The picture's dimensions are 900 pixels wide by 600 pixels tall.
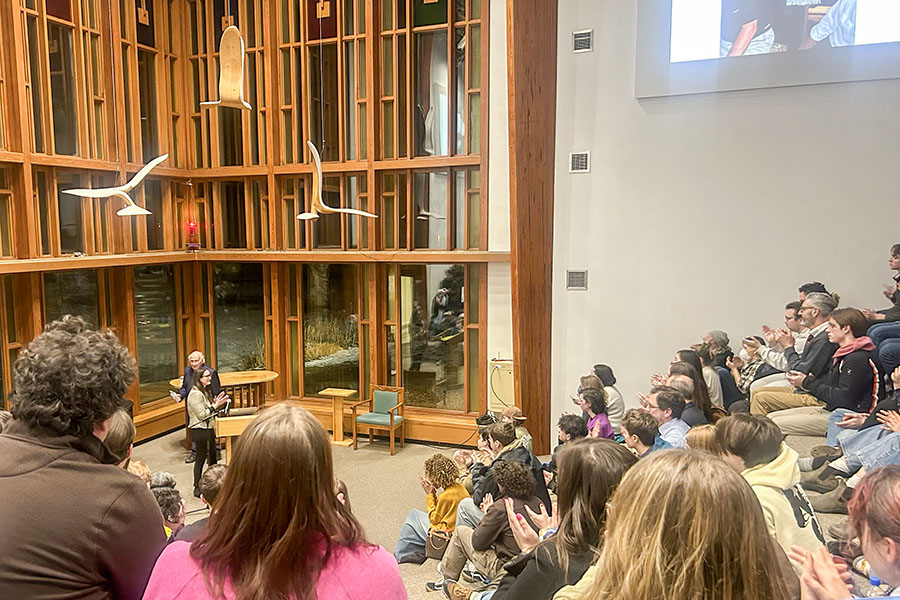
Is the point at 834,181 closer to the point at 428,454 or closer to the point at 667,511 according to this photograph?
the point at 667,511

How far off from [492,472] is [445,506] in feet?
2.92

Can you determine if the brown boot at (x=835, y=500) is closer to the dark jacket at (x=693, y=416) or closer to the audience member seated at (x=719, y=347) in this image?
the dark jacket at (x=693, y=416)

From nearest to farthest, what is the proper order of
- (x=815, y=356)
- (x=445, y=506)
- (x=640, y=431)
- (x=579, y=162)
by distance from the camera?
(x=640, y=431)
(x=815, y=356)
(x=445, y=506)
(x=579, y=162)

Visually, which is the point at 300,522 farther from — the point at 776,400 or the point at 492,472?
the point at 776,400

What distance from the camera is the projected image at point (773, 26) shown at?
3.48 m

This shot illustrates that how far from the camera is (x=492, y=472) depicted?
3.66 m

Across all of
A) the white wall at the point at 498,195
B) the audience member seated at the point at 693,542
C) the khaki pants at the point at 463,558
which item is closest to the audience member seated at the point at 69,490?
the audience member seated at the point at 693,542

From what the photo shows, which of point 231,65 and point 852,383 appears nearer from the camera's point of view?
point 852,383

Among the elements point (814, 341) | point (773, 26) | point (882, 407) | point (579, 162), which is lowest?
point (882, 407)

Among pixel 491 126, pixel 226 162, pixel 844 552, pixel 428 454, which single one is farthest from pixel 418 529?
pixel 226 162

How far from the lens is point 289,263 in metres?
7.72

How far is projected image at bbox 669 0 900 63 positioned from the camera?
3480 millimetres

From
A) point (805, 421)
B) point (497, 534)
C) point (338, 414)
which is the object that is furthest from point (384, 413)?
point (805, 421)

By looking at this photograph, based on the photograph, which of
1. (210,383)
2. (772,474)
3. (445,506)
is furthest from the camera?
(210,383)
